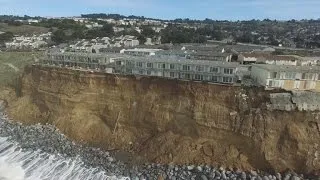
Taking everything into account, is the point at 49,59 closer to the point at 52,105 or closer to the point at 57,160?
the point at 52,105

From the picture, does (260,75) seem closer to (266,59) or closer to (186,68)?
(186,68)

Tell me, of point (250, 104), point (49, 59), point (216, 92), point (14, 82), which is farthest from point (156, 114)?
point (14, 82)

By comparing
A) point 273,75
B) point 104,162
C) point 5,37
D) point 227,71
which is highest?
point 273,75

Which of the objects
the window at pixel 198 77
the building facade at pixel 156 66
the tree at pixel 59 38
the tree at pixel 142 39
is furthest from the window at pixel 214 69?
the tree at pixel 59 38

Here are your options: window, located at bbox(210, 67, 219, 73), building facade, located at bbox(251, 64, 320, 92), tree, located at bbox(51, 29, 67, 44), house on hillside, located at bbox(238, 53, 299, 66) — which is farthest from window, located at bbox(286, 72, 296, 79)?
tree, located at bbox(51, 29, 67, 44)

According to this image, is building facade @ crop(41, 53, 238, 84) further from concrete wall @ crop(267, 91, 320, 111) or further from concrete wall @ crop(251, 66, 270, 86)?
concrete wall @ crop(267, 91, 320, 111)

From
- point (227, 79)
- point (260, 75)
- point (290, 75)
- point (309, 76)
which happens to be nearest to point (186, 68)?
point (227, 79)
